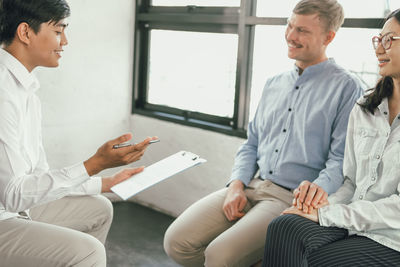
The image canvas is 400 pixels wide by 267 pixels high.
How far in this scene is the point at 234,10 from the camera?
121 inches

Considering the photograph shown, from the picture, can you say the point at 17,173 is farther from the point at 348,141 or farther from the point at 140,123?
the point at 140,123

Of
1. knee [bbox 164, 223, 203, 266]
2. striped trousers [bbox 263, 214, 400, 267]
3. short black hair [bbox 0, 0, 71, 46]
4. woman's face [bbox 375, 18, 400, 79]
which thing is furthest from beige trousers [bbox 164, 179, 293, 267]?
short black hair [bbox 0, 0, 71, 46]

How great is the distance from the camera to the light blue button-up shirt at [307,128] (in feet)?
6.95

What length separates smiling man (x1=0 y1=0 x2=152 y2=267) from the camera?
5.57 feet

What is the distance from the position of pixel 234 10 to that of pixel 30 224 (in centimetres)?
187

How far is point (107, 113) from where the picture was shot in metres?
3.61

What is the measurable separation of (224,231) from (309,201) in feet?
1.48

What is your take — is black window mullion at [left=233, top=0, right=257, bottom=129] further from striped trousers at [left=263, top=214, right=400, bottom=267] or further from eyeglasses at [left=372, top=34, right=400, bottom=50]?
striped trousers at [left=263, top=214, right=400, bottom=267]

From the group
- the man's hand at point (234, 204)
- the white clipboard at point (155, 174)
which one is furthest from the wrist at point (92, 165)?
the man's hand at point (234, 204)

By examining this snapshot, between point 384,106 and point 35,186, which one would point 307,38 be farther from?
point 35,186

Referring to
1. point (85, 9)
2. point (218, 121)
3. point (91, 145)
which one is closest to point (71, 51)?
point (85, 9)

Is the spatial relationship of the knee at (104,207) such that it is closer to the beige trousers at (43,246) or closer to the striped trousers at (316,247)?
the beige trousers at (43,246)

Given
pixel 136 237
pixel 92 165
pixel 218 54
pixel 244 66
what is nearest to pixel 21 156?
pixel 92 165

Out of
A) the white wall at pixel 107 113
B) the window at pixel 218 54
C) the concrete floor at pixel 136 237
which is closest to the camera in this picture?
the window at pixel 218 54
